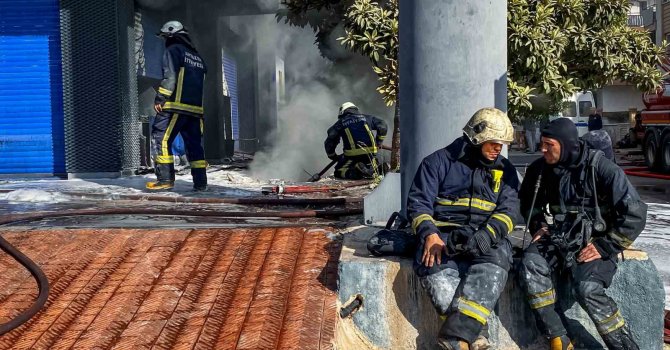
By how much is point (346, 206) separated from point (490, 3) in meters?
2.45

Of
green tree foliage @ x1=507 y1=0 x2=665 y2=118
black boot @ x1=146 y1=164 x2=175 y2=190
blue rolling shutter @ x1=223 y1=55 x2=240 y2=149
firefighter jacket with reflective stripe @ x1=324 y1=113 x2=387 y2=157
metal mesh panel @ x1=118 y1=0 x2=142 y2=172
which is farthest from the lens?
blue rolling shutter @ x1=223 y1=55 x2=240 y2=149

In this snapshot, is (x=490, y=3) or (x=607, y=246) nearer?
(x=607, y=246)

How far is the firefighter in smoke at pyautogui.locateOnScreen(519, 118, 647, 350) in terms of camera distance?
3.55 meters

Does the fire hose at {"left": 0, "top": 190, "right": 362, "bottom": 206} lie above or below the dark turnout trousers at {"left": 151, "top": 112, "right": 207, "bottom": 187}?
below

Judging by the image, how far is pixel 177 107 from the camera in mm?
7227

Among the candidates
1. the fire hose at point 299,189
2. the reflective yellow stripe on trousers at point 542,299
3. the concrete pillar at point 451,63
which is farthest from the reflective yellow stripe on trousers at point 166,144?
the reflective yellow stripe on trousers at point 542,299

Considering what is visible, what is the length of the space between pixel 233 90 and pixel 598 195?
15455 mm

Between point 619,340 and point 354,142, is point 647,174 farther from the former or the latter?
point 619,340

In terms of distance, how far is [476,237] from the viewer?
361 cm

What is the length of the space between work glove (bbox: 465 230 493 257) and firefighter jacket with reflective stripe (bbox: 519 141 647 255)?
0.49 m

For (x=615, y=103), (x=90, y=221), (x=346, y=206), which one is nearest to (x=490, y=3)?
(x=346, y=206)

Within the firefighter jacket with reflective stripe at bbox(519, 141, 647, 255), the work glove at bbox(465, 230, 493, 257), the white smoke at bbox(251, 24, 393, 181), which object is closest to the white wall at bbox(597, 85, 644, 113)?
the white smoke at bbox(251, 24, 393, 181)

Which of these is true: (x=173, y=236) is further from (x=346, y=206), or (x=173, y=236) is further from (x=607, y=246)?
(x=607, y=246)

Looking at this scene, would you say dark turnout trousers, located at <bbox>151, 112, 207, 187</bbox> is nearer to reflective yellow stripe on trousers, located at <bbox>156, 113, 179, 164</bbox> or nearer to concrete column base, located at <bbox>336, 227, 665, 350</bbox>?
reflective yellow stripe on trousers, located at <bbox>156, 113, 179, 164</bbox>
